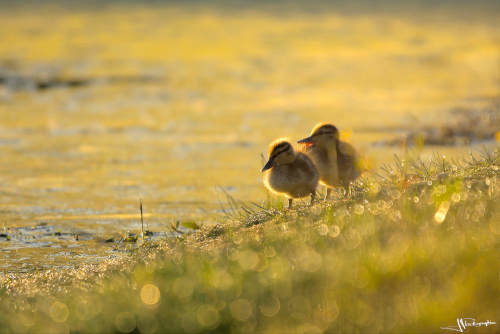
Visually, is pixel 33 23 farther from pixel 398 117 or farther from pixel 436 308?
pixel 436 308

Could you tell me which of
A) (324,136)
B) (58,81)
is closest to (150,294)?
(324,136)

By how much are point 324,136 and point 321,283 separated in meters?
3.64

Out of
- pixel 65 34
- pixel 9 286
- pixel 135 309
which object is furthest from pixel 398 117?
pixel 65 34

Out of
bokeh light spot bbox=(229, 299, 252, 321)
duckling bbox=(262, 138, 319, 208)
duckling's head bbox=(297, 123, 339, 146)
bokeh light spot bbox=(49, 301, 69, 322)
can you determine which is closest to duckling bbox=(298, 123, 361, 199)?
duckling's head bbox=(297, 123, 339, 146)

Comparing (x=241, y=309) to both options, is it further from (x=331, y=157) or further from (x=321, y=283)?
(x=331, y=157)

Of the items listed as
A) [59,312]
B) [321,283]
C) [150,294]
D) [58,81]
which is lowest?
[59,312]

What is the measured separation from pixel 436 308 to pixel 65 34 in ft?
89.6

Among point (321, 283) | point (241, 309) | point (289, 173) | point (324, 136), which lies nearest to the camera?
point (241, 309)

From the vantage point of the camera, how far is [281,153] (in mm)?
7891

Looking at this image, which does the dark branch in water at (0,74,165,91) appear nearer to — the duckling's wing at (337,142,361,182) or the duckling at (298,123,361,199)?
the duckling at (298,123,361,199)

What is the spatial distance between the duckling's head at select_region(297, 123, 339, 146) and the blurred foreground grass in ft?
6.52

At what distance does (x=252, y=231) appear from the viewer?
23.0 feet

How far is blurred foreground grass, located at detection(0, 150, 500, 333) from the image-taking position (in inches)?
183

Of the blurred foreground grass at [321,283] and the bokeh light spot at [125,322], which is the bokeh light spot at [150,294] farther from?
the bokeh light spot at [125,322]
